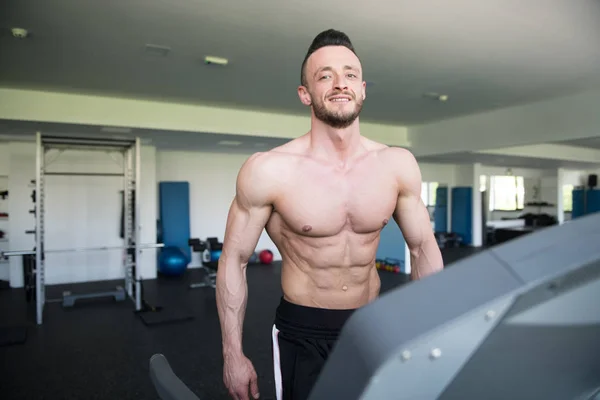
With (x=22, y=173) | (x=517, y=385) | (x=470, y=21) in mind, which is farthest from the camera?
(x=22, y=173)

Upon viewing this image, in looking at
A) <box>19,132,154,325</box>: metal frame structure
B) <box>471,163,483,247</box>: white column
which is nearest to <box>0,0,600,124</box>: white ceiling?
<box>19,132,154,325</box>: metal frame structure

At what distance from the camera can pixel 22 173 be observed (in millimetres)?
5398

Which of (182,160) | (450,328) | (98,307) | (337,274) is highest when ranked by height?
(182,160)

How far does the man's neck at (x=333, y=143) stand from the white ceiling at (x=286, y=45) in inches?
47.5

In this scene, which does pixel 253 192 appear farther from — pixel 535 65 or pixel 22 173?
pixel 22 173

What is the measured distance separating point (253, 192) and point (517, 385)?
73 centimetres

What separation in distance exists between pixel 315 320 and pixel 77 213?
17.7ft

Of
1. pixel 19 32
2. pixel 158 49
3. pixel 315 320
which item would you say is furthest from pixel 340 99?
pixel 19 32

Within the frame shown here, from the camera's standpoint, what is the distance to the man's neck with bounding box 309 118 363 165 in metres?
1.05

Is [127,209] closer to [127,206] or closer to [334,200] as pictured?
[127,206]

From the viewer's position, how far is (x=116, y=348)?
3.18m

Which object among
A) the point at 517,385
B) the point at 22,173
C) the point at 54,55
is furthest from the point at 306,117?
the point at 517,385

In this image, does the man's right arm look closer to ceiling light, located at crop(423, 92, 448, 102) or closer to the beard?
the beard

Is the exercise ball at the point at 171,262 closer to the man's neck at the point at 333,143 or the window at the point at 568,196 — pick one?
the man's neck at the point at 333,143
